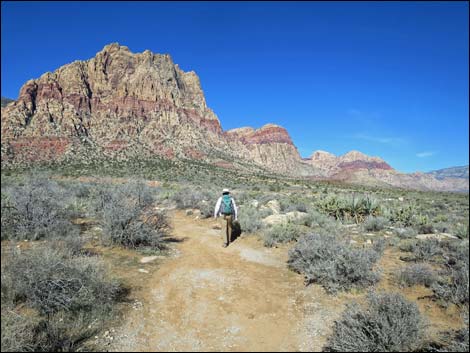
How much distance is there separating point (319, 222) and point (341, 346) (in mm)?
8681

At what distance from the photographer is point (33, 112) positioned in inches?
2815

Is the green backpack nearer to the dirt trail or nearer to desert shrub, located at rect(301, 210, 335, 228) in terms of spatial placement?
the dirt trail

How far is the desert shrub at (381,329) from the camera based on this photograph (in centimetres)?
394

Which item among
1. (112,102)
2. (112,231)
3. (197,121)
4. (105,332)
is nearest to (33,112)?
(112,102)

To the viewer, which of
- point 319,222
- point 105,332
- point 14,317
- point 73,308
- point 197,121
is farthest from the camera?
point 197,121

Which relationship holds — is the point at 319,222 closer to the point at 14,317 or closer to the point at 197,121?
the point at 14,317

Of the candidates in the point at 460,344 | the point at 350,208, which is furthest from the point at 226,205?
the point at 350,208

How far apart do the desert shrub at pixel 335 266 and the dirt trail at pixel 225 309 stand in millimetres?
292

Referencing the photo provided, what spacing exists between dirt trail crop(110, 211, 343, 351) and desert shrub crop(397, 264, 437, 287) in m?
1.80

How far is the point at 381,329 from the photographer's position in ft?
13.5

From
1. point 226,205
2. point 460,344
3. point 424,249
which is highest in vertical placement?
point 226,205

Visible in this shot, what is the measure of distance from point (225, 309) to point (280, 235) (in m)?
5.16

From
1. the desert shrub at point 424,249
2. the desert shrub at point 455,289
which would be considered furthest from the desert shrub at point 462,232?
the desert shrub at point 455,289

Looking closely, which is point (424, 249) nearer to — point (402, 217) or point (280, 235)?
point (280, 235)
